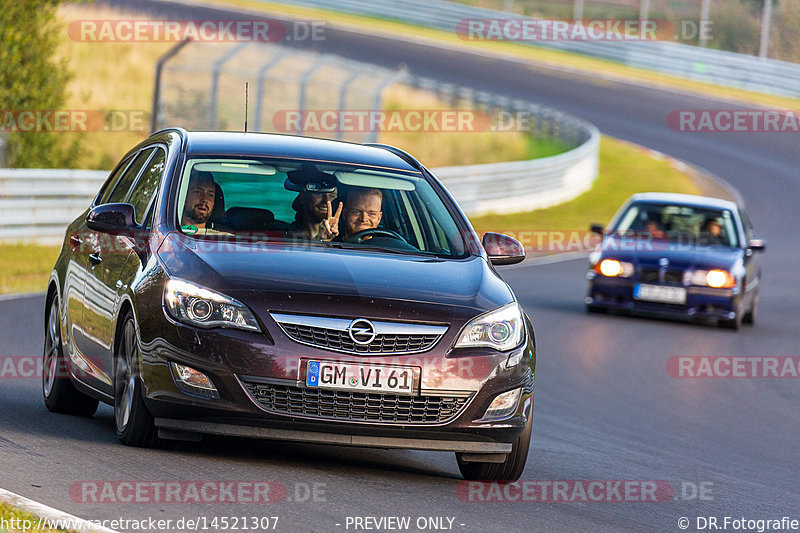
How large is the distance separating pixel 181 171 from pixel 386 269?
1.32 m

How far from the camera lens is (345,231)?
7.43 meters

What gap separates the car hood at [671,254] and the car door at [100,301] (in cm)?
991

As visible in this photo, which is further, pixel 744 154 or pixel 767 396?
pixel 744 154

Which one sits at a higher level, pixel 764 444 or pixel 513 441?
pixel 513 441

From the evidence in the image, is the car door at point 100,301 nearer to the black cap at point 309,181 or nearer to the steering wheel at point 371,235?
the black cap at point 309,181

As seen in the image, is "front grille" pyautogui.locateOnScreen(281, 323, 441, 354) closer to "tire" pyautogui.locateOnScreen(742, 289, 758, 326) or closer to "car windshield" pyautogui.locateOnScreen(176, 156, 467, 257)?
"car windshield" pyautogui.locateOnScreen(176, 156, 467, 257)

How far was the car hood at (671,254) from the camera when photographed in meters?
17.0

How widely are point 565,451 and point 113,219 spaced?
2.95m

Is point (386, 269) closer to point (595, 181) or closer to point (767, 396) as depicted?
point (767, 396)

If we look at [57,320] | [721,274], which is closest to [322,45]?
[721,274]

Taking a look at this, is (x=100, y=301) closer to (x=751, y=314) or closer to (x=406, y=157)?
(x=406, y=157)

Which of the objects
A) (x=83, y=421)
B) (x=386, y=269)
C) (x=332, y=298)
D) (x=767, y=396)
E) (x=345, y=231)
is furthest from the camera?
(x=767, y=396)

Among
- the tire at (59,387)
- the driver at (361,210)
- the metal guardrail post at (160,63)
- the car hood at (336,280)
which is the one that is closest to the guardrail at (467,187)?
the metal guardrail post at (160,63)

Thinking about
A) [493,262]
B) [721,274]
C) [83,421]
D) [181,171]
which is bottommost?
[721,274]
